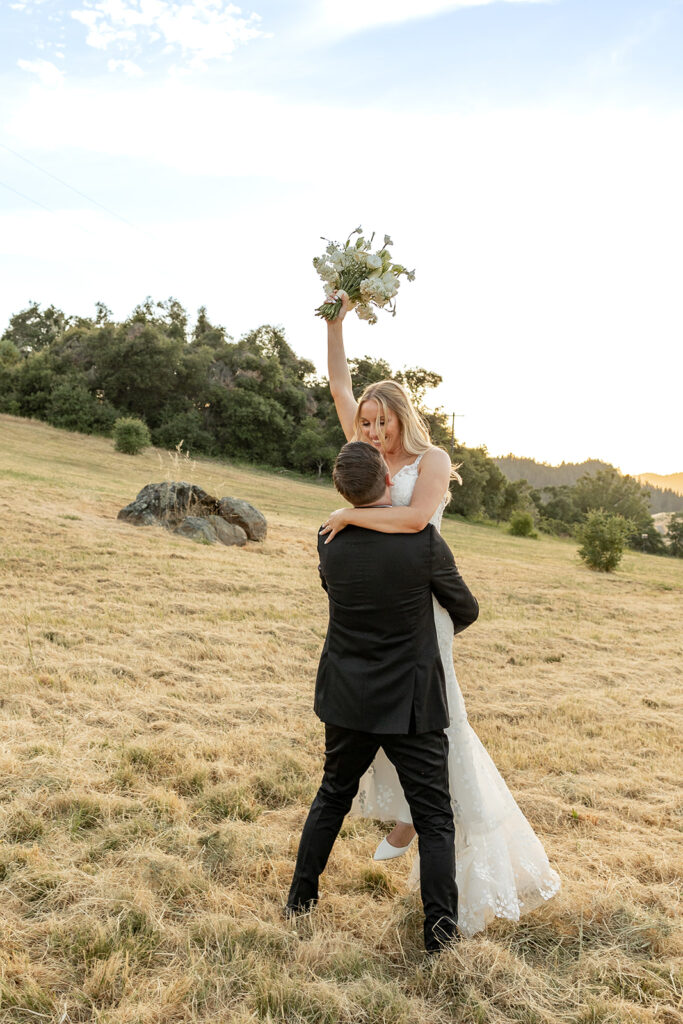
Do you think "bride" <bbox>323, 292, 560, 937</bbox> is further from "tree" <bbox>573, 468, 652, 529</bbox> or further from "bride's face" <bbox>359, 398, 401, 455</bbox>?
"tree" <bbox>573, 468, 652, 529</bbox>

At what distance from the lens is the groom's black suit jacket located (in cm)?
246

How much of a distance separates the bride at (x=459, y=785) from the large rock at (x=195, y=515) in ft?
32.6

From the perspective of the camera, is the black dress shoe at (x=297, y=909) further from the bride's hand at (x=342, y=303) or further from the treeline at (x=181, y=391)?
the treeline at (x=181, y=391)

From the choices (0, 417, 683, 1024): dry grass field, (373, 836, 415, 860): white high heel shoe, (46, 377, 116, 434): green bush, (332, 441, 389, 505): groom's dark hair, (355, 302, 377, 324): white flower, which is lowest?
(0, 417, 683, 1024): dry grass field

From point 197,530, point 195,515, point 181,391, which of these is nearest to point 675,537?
point 181,391

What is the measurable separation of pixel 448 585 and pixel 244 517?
36.8ft

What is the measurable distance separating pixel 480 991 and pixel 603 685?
527 centimetres

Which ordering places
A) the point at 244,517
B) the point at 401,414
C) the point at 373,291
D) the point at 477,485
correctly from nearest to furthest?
the point at 401,414
the point at 373,291
the point at 244,517
the point at 477,485

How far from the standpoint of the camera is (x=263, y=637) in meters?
7.46

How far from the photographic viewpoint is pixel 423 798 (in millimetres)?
2551

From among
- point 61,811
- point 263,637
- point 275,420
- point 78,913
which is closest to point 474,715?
point 263,637

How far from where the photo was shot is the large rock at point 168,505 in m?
12.8

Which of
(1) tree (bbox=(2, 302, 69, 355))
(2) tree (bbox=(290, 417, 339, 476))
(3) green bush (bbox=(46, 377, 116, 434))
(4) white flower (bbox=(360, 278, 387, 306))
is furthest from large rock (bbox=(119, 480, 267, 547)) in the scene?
(1) tree (bbox=(2, 302, 69, 355))

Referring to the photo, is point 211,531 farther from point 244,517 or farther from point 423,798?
point 423,798
